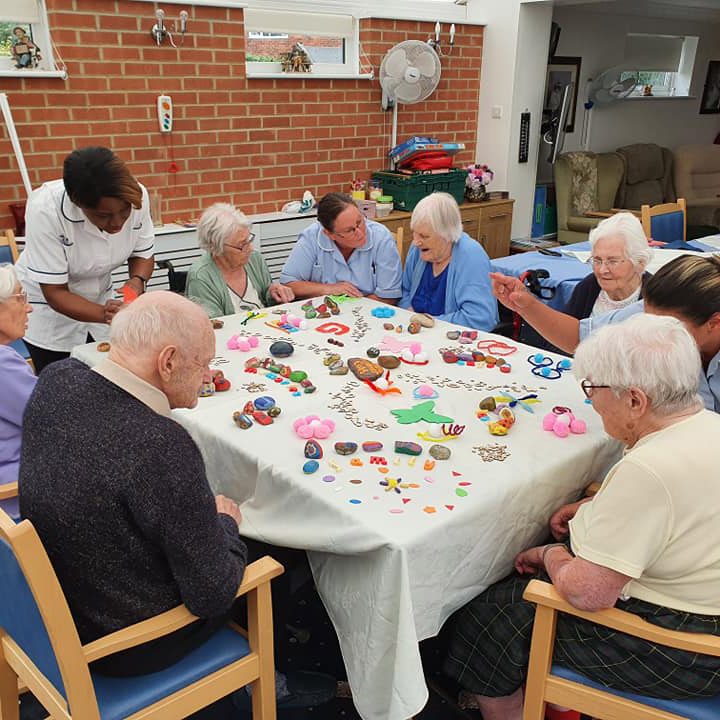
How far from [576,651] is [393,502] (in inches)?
18.6

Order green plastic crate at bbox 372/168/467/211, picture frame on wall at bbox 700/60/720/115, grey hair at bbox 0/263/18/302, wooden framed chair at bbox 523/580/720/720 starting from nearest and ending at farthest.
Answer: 1. wooden framed chair at bbox 523/580/720/720
2. grey hair at bbox 0/263/18/302
3. green plastic crate at bbox 372/168/467/211
4. picture frame on wall at bbox 700/60/720/115

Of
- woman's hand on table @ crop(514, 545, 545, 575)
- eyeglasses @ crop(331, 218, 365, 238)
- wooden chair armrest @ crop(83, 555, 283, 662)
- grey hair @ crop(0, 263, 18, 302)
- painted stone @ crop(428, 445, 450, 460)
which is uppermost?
grey hair @ crop(0, 263, 18, 302)

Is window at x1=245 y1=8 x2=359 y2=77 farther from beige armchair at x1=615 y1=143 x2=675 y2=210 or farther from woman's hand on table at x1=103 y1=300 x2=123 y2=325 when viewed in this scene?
beige armchair at x1=615 y1=143 x2=675 y2=210

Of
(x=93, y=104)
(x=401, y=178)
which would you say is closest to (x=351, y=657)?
(x=93, y=104)

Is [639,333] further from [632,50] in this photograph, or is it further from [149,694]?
[632,50]

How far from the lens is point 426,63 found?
491 centimetres

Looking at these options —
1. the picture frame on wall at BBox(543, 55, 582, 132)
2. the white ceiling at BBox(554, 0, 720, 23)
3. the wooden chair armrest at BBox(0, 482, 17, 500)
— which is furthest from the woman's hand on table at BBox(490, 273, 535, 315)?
the picture frame on wall at BBox(543, 55, 582, 132)

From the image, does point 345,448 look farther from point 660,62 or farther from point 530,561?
point 660,62

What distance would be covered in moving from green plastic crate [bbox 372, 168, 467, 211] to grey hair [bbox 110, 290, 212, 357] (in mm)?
3847

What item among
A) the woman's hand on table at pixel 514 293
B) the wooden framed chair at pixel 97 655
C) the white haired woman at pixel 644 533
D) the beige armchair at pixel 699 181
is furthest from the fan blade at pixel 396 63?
the wooden framed chair at pixel 97 655

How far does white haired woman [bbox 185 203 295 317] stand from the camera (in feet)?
9.44

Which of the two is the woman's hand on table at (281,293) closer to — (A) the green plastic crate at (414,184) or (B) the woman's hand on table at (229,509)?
(B) the woman's hand on table at (229,509)

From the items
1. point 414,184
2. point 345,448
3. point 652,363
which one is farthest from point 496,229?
point 652,363

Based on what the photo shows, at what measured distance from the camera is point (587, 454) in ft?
5.74
